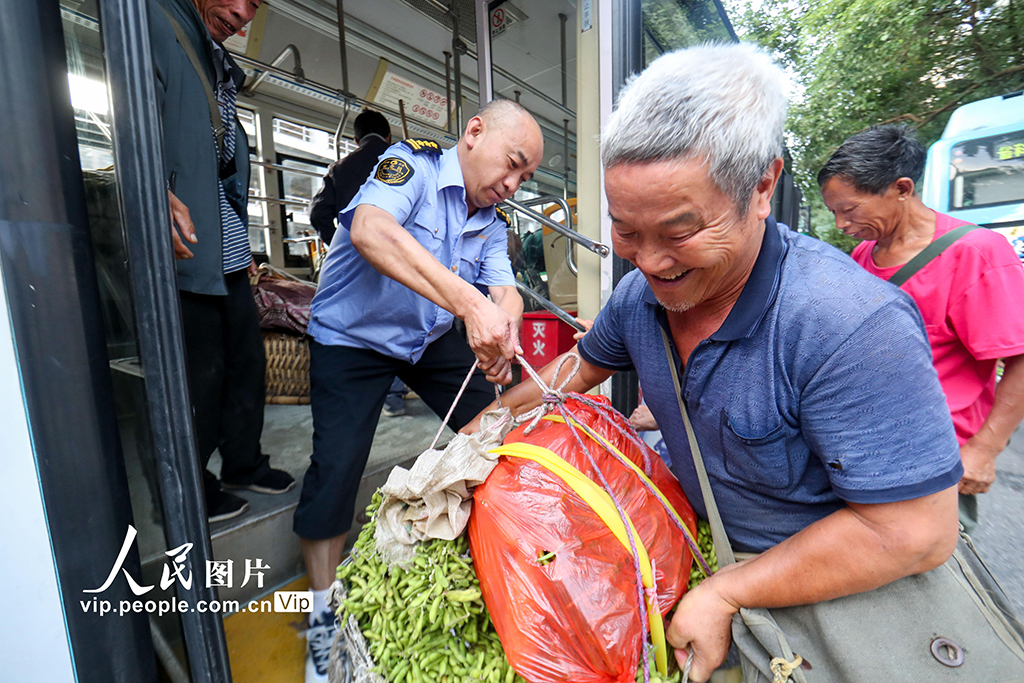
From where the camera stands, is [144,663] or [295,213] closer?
[144,663]

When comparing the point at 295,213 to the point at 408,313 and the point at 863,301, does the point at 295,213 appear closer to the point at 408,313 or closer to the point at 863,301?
the point at 408,313

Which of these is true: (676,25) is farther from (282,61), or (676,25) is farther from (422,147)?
(282,61)

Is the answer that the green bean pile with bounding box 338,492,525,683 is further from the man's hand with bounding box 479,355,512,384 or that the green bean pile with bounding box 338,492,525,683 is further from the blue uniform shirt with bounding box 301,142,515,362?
the blue uniform shirt with bounding box 301,142,515,362

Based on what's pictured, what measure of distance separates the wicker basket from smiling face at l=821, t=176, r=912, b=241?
2804 mm

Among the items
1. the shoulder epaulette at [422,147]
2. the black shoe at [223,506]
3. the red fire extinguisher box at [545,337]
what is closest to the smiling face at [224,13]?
the shoulder epaulette at [422,147]

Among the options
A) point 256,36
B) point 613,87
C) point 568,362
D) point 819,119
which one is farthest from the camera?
point 819,119

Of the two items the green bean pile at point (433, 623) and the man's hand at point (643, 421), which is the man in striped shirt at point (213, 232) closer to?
the green bean pile at point (433, 623)

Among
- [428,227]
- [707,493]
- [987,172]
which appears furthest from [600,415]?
[987,172]

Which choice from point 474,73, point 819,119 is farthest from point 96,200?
point 819,119

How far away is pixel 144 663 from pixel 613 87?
2534 mm

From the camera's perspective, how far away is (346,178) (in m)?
2.85

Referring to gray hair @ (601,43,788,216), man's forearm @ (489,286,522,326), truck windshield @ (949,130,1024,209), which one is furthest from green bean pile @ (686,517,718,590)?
truck windshield @ (949,130,1024,209)

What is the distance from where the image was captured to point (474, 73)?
15.7ft

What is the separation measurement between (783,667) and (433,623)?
60cm
